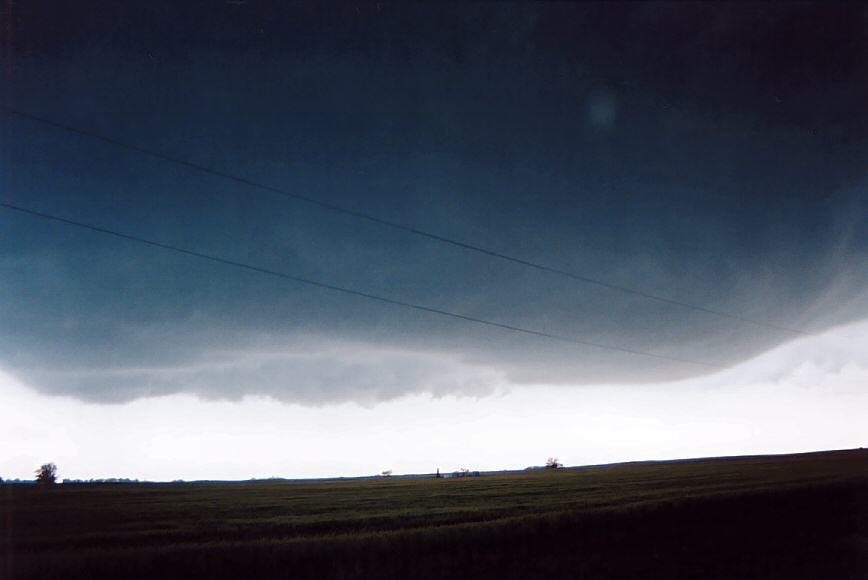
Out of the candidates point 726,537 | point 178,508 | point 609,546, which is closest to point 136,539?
point 178,508

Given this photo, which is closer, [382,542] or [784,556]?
[784,556]

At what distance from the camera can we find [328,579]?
627 inches

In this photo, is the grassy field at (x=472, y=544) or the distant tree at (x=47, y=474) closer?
the grassy field at (x=472, y=544)


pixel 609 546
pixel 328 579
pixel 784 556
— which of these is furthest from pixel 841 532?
pixel 328 579

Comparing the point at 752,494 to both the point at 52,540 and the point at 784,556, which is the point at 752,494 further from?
the point at 52,540

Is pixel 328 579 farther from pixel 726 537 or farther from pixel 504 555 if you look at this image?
pixel 726 537

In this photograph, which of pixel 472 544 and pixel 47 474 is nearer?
pixel 472 544

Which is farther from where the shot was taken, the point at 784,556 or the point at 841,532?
the point at 841,532

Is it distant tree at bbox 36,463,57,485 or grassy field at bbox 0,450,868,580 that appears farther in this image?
distant tree at bbox 36,463,57,485

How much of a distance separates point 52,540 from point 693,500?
109 ft

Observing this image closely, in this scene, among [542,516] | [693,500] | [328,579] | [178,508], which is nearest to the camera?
[328,579]

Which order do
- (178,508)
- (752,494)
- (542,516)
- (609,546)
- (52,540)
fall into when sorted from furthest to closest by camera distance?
1. (178,508)
2. (752,494)
3. (542,516)
4. (52,540)
5. (609,546)

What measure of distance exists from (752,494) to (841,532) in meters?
13.5

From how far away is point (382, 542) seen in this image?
62.8 ft
